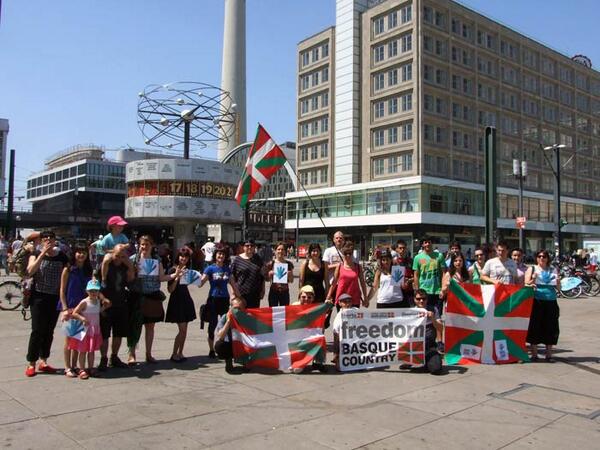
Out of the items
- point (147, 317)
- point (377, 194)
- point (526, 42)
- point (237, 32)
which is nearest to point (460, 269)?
point (147, 317)

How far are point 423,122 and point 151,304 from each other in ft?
168

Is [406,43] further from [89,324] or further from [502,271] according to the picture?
[89,324]

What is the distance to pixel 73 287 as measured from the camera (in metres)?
7.50

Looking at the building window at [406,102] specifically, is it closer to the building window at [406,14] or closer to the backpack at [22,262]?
the building window at [406,14]

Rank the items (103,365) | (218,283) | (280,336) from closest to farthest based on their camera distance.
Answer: (103,365)
(280,336)
(218,283)

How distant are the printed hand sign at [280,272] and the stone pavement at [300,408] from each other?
5.64ft

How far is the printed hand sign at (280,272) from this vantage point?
29.4ft

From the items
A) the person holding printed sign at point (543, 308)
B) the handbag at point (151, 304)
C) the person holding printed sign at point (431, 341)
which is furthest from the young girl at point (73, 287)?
the person holding printed sign at point (543, 308)

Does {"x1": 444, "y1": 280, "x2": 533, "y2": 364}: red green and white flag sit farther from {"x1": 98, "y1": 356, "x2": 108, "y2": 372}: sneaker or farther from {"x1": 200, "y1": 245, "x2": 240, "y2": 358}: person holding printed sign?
{"x1": 98, "y1": 356, "x2": 108, "y2": 372}: sneaker

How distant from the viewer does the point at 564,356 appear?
358 inches

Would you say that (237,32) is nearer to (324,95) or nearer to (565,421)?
(324,95)

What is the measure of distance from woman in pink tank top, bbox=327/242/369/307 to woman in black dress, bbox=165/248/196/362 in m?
2.19

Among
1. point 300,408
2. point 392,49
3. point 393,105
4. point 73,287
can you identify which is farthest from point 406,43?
point 300,408

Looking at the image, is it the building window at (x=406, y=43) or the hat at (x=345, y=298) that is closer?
the hat at (x=345, y=298)
